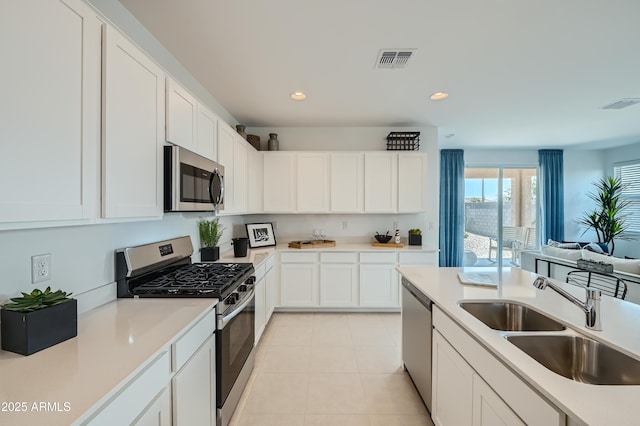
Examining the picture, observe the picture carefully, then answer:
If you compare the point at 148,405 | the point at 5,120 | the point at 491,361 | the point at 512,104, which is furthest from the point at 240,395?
the point at 512,104

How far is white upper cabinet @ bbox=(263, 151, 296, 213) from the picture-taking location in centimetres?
420

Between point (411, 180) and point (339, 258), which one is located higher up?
point (411, 180)

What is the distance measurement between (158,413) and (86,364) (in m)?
0.36

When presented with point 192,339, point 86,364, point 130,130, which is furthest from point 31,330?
point 130,130

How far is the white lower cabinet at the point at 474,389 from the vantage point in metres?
0.98

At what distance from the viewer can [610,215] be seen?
569 centimetres

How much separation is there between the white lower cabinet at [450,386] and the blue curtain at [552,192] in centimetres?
604

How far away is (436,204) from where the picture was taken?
4.55 m

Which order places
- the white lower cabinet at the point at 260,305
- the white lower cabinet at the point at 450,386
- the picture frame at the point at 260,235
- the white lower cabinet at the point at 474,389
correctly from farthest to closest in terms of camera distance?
1. the picture frame at the point at 260,235
2. the white lower cabinet at the point at 260,305
3. the white lower cabinet at the point at 450,386
4. the white lower cabinet at the point at 474,389

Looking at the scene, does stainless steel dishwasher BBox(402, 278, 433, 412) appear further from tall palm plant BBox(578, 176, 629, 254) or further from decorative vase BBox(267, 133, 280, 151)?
tall palm plant BBox(578, 176, 629, 254)

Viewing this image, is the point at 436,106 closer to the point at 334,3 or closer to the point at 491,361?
the point at 334,3

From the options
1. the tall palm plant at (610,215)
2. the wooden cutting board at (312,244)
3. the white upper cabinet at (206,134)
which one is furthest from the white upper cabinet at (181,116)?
the tall palm plant at (610,215)

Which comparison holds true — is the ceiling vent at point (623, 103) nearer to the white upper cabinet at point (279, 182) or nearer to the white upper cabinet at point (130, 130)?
the white upper cabinet at point (279, 182)

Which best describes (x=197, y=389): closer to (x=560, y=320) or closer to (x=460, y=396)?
(x=460, y=396)
